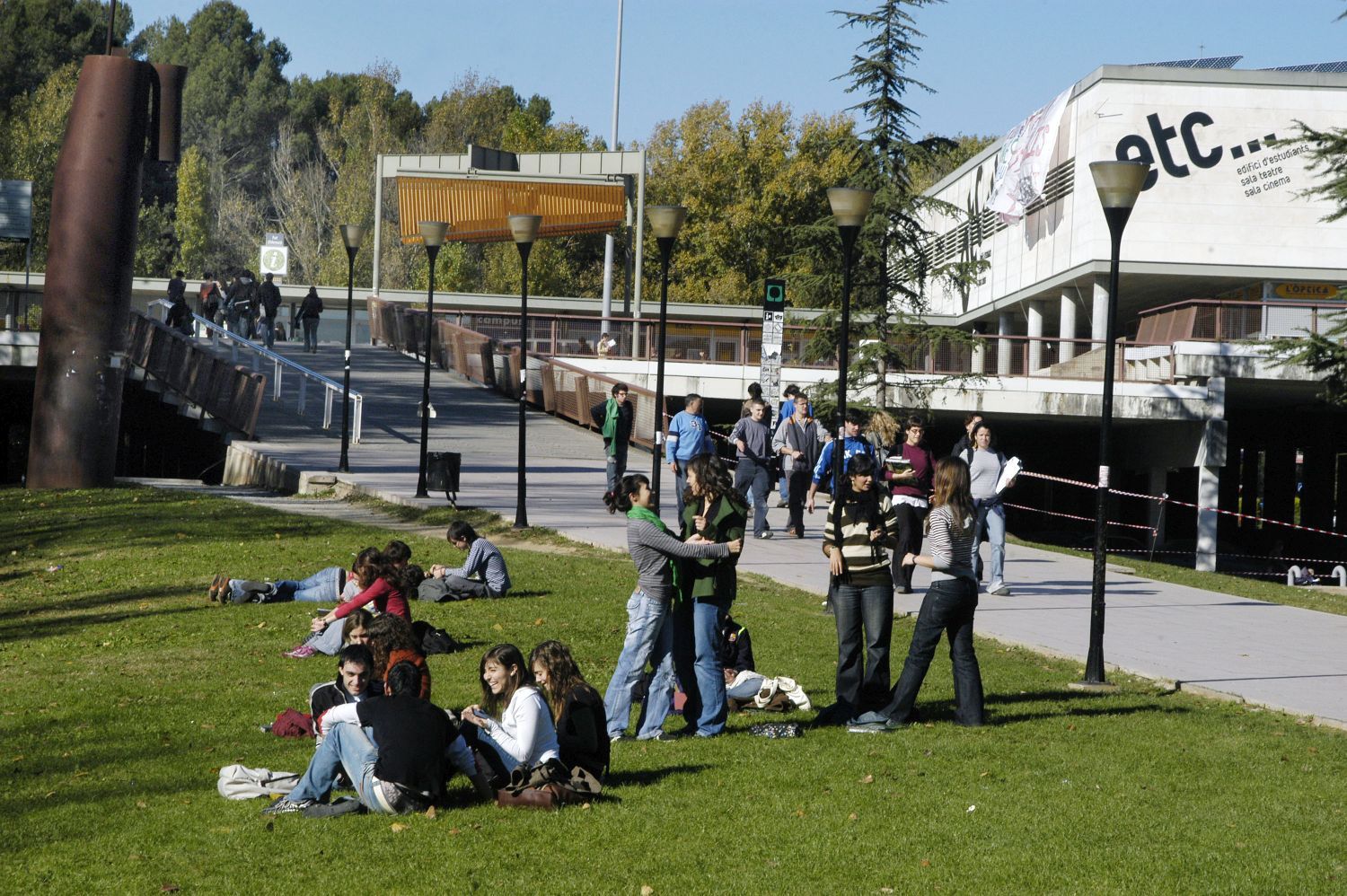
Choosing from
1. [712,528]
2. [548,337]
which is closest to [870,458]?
[712,528]

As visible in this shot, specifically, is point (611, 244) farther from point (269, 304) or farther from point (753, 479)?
point (753, 479)

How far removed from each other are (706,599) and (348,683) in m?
2.13

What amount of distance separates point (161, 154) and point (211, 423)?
5.62 meters

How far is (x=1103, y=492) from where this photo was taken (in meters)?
11.8

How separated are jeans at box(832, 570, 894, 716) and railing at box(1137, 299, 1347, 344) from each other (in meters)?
23.6

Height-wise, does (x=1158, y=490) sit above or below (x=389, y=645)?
above

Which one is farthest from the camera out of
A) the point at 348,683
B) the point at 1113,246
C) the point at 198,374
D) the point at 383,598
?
the point at 198,374

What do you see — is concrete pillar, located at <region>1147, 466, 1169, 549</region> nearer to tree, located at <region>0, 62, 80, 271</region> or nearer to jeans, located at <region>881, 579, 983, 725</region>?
jeans, located at <region>881, 579, 983, 725</region>

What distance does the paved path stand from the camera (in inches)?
476

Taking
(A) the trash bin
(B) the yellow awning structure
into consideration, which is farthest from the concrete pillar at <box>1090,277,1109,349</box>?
(A) the trash bin

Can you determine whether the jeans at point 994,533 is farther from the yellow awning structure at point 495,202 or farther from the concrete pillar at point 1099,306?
the yellow awning structure at point 495,202

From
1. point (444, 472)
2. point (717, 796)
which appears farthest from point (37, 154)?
point (717, 796)

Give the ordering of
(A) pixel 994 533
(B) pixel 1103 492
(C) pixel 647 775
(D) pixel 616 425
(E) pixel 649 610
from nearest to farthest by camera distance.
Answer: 1. (C) pixel 647 775
2. (E) pixel 649 610
3. (B) pixel 1103 492
4. (A) pixel 994 533
5. (D) pixel 616 425

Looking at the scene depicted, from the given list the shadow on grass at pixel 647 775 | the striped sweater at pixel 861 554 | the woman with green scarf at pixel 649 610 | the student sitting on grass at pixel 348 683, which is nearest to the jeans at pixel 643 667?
the woman with green scarf at pixel 649 610
